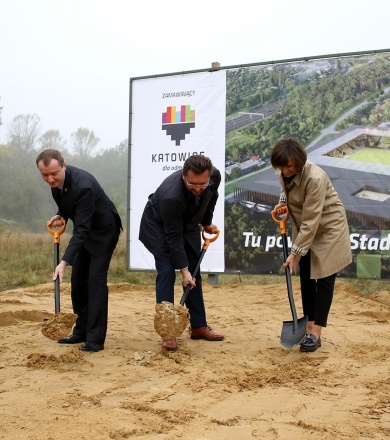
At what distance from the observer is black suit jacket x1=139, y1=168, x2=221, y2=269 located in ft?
17.0

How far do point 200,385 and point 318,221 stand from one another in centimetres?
168

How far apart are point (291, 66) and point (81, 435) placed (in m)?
7.36

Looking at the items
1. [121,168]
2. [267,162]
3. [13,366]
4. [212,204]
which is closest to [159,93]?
[267,162]

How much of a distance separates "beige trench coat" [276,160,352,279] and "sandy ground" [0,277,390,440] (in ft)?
2.36

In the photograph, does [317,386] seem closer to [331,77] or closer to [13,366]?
[13,366]

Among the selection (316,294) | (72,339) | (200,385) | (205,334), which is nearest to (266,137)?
(205,334)

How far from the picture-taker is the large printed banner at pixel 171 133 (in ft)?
32.8

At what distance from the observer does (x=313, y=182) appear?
16.9 feet

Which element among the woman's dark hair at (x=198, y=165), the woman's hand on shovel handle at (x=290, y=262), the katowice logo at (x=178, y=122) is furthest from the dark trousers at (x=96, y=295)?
the katowice logo at (x=178, y=122)

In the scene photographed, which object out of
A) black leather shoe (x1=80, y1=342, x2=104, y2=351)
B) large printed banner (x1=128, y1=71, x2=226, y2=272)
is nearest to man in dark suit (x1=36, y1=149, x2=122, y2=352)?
black leather shoe (x1=80, y1=342, x2=104, y2=351)

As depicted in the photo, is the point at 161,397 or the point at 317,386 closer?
the point at 161,397

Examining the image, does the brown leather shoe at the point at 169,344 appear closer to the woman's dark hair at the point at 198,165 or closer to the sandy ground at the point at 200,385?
the sandy ground at the point at 200,385

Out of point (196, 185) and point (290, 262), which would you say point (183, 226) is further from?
point (290, 262)

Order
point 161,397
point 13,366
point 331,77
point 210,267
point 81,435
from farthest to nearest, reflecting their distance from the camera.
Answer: point 210,267 → point 331,77 → point 13,366 → point 161,397 → point 81,435
